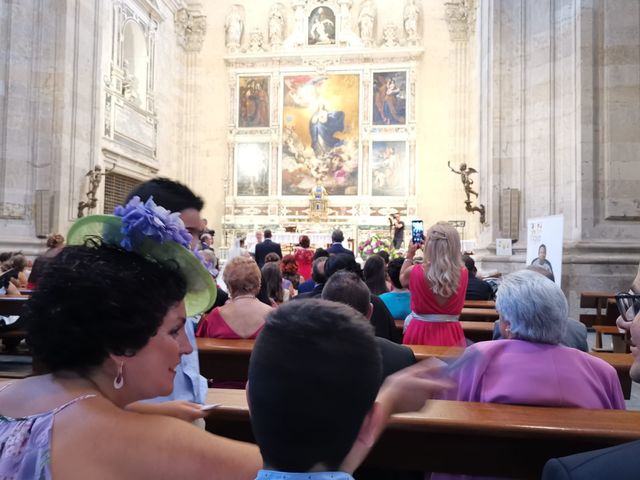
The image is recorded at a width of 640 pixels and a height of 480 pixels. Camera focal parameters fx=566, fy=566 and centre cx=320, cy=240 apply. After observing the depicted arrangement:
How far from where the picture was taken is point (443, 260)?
12.1 feet

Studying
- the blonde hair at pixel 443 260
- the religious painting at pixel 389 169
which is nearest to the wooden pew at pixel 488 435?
the blonde hair at pixel 443 260

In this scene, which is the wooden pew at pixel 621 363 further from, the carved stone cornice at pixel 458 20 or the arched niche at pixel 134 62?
the carved stone cornice at pixel 458 20

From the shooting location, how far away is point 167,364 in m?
1.26

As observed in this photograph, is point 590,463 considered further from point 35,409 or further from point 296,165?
point 296,165

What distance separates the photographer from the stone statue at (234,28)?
63.9ft

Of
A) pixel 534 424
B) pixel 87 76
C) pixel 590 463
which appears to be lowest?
pixel 534 424

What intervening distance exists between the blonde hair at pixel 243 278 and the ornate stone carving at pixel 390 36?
54.4 feet

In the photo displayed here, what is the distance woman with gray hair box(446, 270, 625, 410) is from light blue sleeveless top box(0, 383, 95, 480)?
1.53 metres

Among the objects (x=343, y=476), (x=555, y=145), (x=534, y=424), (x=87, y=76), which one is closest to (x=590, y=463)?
(x=343, y=476)

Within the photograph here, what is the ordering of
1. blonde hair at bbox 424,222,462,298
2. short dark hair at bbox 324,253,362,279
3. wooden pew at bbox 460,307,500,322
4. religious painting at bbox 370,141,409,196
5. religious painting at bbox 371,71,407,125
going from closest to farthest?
blonde hair at bbox 424,222,462,298 < short dark hair at bbox 324,253,362,279 < wooden pew at bbox 460,307,500,322 < religious painting at bbox 370,141,409,196 < religious painting at bbox 371,71,407,125

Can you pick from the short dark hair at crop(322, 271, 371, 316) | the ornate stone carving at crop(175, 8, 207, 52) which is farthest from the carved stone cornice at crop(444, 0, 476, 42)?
the short dark hair at crop(322, 271, 371, 316)

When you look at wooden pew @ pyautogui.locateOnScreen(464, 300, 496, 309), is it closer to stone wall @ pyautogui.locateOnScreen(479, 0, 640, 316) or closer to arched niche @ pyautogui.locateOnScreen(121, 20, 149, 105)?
stone wall @ pyautogui.locateOnScreen(479, 0, 640, 316)

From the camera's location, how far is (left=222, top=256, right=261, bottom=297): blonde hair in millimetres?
3529

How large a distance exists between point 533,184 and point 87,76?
9.38 m
